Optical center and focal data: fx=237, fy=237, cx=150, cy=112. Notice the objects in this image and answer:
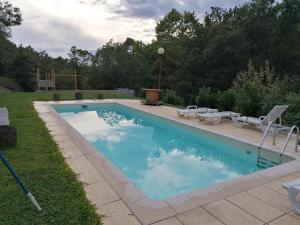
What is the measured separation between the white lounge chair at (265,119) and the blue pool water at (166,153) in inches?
34.7

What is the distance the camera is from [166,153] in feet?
19.6

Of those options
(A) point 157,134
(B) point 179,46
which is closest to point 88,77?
(B) point 179,46

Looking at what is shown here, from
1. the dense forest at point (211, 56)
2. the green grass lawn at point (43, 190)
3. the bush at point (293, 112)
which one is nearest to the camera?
the green grass lawn at point (43, 190)

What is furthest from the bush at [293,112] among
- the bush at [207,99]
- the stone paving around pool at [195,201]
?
the bush at [207,99]

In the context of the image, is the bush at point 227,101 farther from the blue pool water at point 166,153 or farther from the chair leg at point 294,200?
the chair leg at point 294,200

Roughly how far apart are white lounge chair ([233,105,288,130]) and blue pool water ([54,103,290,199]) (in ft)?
2.89

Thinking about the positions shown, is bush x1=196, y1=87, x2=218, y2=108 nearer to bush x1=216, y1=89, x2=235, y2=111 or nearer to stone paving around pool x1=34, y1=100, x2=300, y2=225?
bush x1=216, y1=89, x2=235, y2=111

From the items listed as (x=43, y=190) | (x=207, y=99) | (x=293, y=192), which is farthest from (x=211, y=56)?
(x=43, y=190)

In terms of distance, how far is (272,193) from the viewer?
10.1ft

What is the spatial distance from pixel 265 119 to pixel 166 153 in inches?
101

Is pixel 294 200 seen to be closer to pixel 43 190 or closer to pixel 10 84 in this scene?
pixel 43 190

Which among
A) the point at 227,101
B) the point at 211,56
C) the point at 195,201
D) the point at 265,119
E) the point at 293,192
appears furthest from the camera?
the point at 211,56

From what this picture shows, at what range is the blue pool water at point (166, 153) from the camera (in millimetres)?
4441

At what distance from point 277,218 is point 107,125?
6852 mm
